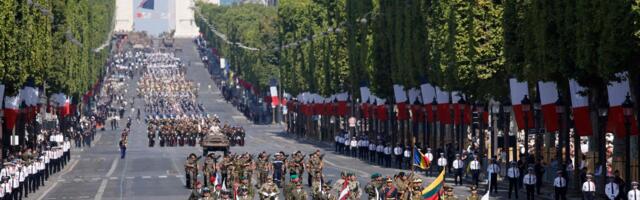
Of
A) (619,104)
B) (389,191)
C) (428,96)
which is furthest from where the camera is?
(428,96)

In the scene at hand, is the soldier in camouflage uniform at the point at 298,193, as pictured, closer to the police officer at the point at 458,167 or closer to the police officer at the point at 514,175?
the police officer at the point at 514,175

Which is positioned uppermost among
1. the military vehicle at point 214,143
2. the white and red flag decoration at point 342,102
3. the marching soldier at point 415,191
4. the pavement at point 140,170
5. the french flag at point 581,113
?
the white and red flag decoration at point 342,102

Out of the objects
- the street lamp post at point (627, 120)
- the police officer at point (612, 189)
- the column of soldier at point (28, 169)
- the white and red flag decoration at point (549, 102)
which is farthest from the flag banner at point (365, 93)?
the police officer at point (612, 189)

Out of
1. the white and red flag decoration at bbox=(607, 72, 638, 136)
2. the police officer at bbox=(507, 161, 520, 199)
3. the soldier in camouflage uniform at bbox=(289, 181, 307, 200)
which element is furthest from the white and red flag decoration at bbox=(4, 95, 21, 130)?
the soldier in camouflage uniform at bbox=(289, 181, 307, 200)

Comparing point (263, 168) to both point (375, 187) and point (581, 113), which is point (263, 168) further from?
point (375, 187)

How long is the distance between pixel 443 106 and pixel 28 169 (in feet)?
110

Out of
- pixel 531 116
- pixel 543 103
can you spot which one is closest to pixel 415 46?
pixel 531 116

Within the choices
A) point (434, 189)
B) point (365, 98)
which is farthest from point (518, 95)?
point (365, 98)

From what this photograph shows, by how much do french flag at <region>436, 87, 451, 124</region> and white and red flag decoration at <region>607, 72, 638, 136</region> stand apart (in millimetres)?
37796

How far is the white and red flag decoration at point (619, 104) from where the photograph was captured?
247 ft

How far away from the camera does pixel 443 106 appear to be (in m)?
116

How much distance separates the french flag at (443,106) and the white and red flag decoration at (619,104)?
37.8 meters

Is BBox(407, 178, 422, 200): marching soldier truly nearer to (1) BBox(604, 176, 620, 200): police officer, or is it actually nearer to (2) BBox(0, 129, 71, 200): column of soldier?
(1) BBox(604, 176, 620, 200): police officer

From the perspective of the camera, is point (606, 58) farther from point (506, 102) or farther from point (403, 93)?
point (403, 93)
